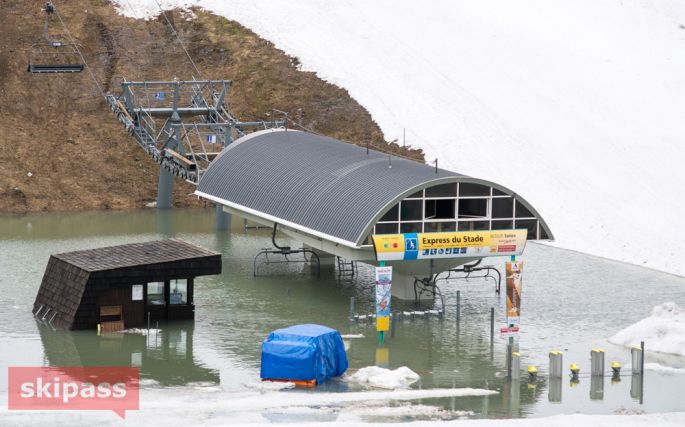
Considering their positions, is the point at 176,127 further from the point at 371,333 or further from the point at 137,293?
the point at 371,333

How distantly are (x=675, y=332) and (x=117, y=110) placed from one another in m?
33.9

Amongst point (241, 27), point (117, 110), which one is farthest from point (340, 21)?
point (117, 110)

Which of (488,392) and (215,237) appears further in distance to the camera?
(215,237)

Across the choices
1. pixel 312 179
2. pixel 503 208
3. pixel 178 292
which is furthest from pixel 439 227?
pixel 178 292

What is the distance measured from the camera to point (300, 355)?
3288cm

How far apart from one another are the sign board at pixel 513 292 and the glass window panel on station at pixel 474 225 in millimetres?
4159

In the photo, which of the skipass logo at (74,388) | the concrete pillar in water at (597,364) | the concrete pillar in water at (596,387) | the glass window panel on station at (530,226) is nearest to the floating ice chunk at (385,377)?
the concrete pillar in water at (596,387)

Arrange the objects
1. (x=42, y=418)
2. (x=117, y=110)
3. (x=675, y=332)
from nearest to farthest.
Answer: (x=42, y=418)
(x=675, y=332)
(x=117, y=110)

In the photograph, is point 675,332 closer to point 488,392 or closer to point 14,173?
point 488,392

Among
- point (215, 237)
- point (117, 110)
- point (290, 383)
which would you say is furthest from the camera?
point (117, 110)

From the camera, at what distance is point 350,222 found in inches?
1657

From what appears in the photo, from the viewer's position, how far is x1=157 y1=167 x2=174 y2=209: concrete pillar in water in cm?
6506

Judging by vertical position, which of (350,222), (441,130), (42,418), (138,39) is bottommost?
(42,418)

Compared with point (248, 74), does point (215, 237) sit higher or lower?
lower
